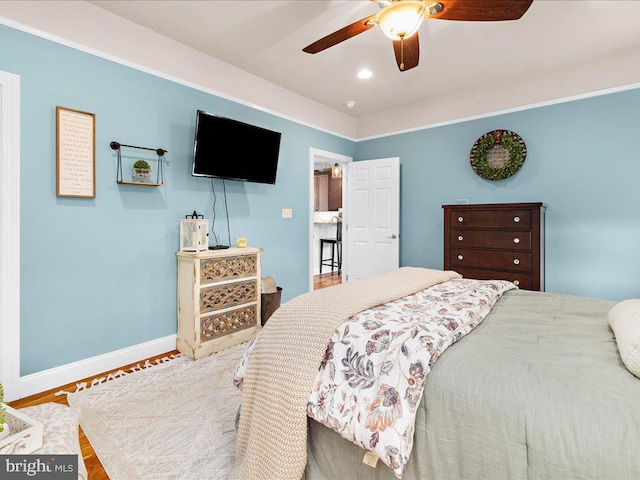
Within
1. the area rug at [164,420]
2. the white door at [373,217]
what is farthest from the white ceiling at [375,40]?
the area rug at [164,420]

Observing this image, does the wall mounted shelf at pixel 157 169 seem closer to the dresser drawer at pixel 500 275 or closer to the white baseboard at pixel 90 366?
the white baseboard at pixel 90 366

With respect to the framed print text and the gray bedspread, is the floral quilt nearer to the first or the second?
the gray bedspread

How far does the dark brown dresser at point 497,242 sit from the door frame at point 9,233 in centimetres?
353

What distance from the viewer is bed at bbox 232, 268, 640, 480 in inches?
33.0

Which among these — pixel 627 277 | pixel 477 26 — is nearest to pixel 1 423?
pixel 477 26

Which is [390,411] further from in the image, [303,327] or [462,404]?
[303,327]

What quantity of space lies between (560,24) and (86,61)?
11.7 feet

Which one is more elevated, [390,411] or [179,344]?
[390,411]

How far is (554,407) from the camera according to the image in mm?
889

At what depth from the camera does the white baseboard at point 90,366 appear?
2.23 meters

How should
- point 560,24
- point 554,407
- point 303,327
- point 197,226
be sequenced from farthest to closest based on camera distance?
point 197,226 → point 560,24 → point 303,327 → point 554,407

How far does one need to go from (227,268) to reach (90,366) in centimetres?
121

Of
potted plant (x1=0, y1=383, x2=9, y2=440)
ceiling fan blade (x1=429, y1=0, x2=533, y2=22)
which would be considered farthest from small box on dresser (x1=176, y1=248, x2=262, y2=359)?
ceiling fan blade (x1=429, y1=0, x2=533, y2=22)

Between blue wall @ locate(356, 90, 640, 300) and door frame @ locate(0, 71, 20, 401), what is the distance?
4073 mm
